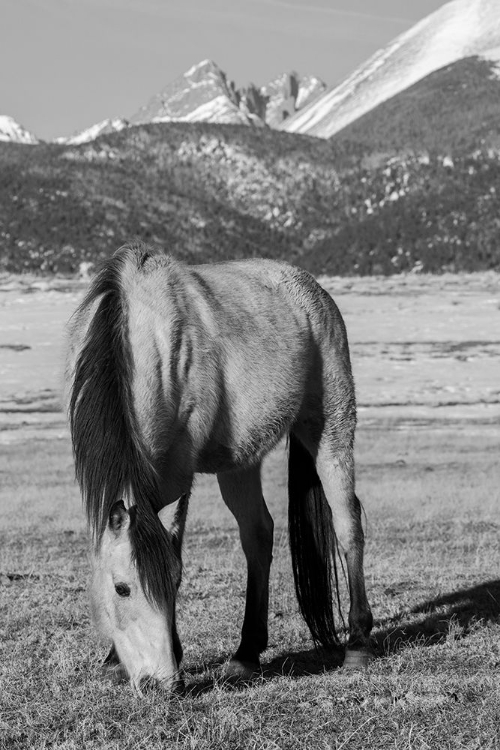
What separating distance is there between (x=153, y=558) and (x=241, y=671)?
1.84 metres

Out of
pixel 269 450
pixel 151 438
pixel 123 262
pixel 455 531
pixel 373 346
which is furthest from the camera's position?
pixel 373 346

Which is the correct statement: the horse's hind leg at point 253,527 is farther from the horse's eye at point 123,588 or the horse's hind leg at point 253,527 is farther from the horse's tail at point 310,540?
the horse's eye at point 123,588

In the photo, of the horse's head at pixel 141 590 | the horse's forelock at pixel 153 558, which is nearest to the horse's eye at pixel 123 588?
the horse's head at pixel 141 590

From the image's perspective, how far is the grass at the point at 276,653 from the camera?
5.25 m

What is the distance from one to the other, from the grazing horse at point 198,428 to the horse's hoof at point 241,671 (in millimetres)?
16

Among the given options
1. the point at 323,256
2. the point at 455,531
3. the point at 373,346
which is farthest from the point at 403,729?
the point at 323,256

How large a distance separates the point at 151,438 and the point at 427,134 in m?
127

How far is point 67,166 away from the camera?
3226 inches

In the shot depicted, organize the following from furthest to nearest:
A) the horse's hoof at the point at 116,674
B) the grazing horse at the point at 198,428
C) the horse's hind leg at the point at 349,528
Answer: the horse's hind leg at the point at 349,528 < the horse's hoof at the point at 116,674 < the grazing horse at the point at 198,428

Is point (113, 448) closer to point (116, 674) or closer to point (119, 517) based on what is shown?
point (119, 517)

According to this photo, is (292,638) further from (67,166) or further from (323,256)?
(67,166)

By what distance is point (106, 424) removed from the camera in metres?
5.61

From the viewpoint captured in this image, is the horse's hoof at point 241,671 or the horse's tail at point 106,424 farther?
the horse's hoof at point 241,671

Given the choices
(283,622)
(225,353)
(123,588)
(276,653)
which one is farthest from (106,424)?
(283,622)
